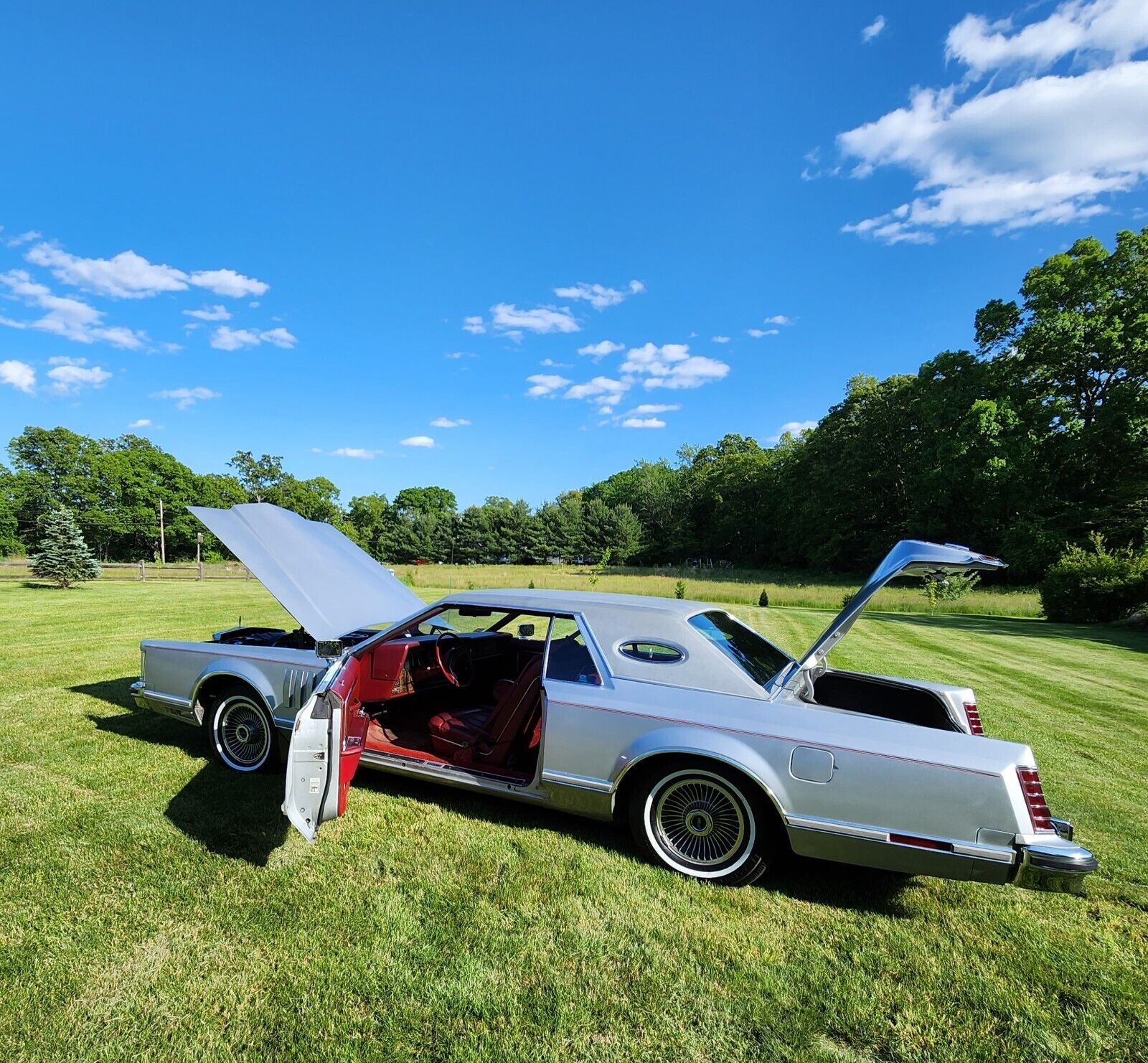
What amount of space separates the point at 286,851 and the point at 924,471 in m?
40.1

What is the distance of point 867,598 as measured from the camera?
2961mm

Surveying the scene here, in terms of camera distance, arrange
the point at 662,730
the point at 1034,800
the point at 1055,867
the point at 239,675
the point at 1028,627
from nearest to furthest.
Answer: the point at 1055,867 → the point at 1034,800 → the point at 662,730 → the point at 239,675 → the point at 1028,627

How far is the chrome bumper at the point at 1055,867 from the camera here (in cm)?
242

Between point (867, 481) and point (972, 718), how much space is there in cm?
4840

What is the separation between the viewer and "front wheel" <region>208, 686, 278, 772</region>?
4.30 m

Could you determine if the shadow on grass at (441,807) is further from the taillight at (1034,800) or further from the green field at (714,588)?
the green field at (714,588)

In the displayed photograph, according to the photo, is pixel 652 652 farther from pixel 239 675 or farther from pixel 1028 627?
pixel 1028 627

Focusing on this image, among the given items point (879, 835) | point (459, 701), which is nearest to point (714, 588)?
point (459, 701)

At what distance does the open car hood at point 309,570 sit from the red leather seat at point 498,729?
101 cm

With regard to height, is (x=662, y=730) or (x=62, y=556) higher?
(x=62, y=556)

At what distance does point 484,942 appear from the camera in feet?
8.55

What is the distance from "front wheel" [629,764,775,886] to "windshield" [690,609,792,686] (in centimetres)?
61

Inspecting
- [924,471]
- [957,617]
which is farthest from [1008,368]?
[957,617]

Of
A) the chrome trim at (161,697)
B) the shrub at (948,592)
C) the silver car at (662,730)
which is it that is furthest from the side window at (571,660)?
the shrub at (948,592)
